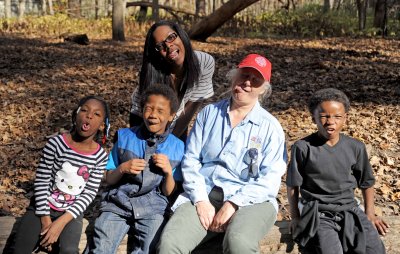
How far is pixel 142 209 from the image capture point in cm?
330

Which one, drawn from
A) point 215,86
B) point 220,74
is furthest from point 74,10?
point 215,86

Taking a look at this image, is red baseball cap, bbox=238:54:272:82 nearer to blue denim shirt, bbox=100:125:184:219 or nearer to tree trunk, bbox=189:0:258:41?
blue denim shirt, bbox=100:125:184:219

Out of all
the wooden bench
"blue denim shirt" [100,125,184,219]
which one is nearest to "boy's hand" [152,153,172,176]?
"blue denim shirt" [100,125,184,219]

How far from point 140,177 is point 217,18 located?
10474mm

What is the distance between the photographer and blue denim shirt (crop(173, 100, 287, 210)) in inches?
130

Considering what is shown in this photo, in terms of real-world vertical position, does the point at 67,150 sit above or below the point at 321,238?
above

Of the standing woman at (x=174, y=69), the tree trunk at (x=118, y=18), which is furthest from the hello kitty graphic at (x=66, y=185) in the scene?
the tree trunk at (x=118, y=18)

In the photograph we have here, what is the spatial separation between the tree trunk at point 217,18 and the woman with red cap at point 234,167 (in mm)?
9412

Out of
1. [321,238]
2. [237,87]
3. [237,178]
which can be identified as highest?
[237,87]

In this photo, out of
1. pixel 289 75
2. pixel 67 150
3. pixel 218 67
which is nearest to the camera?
pixel 67 150

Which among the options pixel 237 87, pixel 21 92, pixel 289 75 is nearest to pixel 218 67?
pixel 289 75

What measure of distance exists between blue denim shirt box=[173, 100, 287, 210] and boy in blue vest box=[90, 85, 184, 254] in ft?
0.46

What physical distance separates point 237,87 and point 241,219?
35.0 inches

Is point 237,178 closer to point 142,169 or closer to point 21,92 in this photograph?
point 142,169
